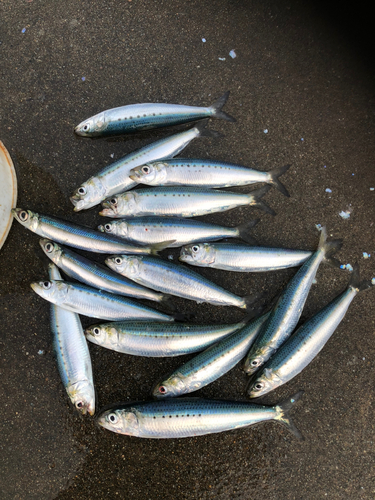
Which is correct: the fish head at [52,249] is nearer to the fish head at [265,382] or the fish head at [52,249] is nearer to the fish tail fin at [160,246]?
the fish tail fin at [160,246]

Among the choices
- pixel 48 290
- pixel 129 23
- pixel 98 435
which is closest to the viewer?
pixel 48 290

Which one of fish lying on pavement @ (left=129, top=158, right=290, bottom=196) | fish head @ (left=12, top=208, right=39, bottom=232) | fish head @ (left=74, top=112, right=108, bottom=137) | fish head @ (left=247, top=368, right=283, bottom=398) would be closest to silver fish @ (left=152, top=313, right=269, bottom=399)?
fish head @ (left=247, top=368, right=283, bottom=398)

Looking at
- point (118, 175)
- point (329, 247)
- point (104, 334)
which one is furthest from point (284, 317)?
point (118, 175)

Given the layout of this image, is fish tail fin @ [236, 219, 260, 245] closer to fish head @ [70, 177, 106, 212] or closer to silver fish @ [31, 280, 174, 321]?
silver fish @ [31, 280, 174, 321]

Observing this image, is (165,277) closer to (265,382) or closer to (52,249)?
(52,249)

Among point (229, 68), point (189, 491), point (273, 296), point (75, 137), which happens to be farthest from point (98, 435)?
point (229, 68)

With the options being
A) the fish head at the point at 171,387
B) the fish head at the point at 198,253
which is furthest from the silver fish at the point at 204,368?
the fish head at the point at 198,253

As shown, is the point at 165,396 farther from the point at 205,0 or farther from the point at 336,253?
the point at 205,0
